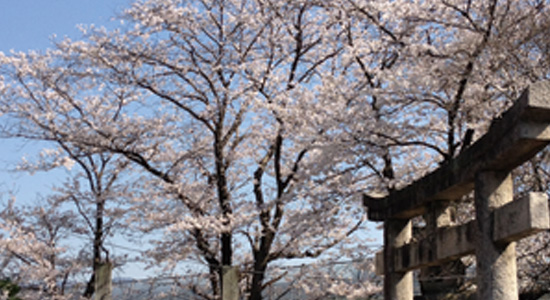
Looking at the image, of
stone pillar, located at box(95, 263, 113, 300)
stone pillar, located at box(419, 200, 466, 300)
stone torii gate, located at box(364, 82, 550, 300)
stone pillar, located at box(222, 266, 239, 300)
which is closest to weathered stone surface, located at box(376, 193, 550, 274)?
stone torii gate, located at box(364, 82, 550, 300)

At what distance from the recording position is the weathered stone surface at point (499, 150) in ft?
11.9

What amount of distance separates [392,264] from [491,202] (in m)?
1.87

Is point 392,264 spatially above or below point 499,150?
below

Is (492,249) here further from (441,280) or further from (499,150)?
(441,280)

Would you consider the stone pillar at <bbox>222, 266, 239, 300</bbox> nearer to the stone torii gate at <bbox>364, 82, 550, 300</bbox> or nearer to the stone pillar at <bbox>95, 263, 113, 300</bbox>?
the stone pillar at <bbox>95, 263, 113, 300</bbox>

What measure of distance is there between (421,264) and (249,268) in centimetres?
694

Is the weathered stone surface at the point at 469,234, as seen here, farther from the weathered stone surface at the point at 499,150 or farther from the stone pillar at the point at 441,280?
the stone pillar at the point at 441,280

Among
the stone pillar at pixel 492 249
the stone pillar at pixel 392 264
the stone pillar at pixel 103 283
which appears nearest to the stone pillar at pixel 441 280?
the stone pillar at pixel 392 264

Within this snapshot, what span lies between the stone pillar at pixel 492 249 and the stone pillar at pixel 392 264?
1.70m

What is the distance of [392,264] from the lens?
5.90 meters

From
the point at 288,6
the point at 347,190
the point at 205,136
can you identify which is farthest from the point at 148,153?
the point at 347,190

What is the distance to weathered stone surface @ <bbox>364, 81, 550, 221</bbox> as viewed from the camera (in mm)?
3625

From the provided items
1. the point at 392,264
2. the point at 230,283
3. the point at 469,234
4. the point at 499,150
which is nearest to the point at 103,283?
the point at 230,283

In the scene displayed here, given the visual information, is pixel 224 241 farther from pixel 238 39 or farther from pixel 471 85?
pixel 471 85
